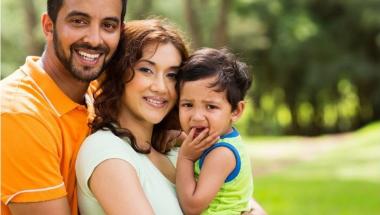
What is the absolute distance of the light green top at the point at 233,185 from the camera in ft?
10.8

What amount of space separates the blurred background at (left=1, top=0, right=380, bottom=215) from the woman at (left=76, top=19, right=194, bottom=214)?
166 cm

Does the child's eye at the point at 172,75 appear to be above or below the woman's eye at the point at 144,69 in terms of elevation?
below

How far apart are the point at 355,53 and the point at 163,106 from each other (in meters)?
26.3

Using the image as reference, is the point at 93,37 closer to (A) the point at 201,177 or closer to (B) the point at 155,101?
(B) the point at 155,101

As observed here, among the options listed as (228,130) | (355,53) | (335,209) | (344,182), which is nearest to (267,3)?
(355,53)

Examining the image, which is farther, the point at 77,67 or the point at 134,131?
the point at 134,131

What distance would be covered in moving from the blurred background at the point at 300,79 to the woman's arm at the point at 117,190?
2.16 metres

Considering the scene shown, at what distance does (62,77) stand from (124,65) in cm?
28

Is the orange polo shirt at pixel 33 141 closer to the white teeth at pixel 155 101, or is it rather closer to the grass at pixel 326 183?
the white teeth at pixel 155 101

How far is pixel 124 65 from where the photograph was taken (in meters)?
3.07

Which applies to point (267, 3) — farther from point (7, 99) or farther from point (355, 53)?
point (7, 99)

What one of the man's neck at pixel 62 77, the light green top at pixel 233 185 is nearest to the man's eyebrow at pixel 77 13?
the man's neck at pixel 62 77

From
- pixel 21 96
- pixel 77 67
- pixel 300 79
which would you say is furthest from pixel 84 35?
pixel 300 79

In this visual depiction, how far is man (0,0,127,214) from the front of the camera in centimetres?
269
